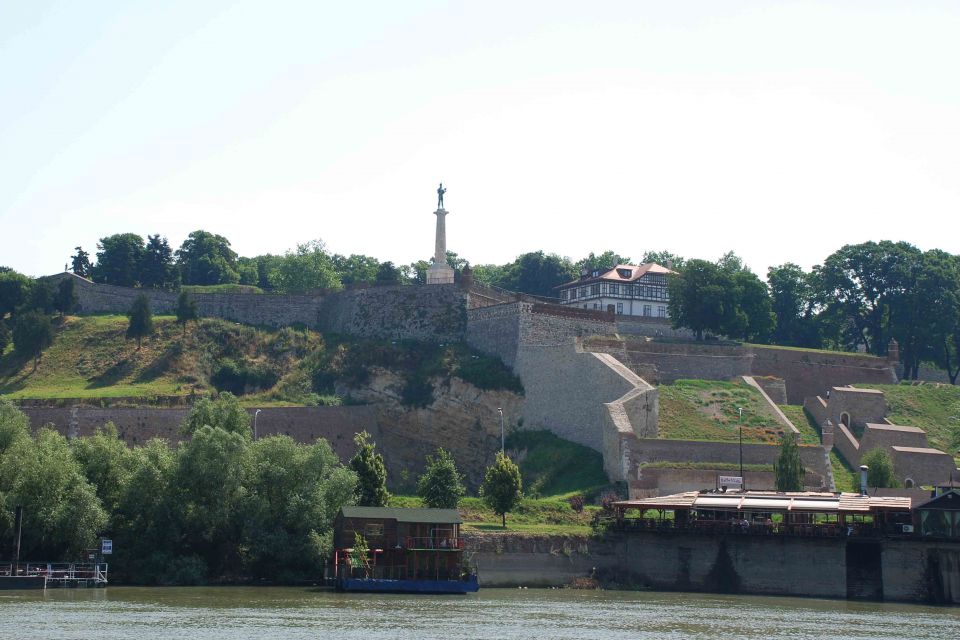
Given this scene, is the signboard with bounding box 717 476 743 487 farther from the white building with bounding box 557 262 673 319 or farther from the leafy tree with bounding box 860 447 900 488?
the white building with bounding box 557 262 673 319

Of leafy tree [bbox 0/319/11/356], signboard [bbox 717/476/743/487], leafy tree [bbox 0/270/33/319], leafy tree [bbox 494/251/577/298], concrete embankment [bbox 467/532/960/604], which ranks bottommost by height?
concrete embankment [bbox 467/532/960/604]

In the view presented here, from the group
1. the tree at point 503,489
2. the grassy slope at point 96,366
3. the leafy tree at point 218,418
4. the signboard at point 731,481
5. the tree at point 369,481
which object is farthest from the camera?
the grassy slope at point 96,366

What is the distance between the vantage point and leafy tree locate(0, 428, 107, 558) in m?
59.3

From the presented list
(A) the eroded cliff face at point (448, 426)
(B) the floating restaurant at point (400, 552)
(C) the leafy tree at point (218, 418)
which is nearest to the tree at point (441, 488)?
(B) the floating restaurant at point (400, 552)

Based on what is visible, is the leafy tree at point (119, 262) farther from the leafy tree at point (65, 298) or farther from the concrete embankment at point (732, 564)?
the concrete embankment at point (732, 564)

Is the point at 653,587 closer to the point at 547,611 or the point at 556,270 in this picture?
the point at 547,611

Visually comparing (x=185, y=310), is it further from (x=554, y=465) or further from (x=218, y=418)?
(x=554, y=465)

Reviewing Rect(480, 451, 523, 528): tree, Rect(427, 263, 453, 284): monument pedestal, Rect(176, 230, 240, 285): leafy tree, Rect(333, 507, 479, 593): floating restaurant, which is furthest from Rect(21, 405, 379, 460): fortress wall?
Rect(176, 230, 240, 285): leafy tree

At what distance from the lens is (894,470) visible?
259 ft

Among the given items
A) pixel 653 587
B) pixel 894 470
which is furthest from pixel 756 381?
pixel 653 587

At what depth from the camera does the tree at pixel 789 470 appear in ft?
236

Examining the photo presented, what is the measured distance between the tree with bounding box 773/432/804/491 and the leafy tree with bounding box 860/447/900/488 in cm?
482

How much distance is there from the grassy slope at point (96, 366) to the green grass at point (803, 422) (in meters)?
36.5

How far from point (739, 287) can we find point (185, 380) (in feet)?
125
